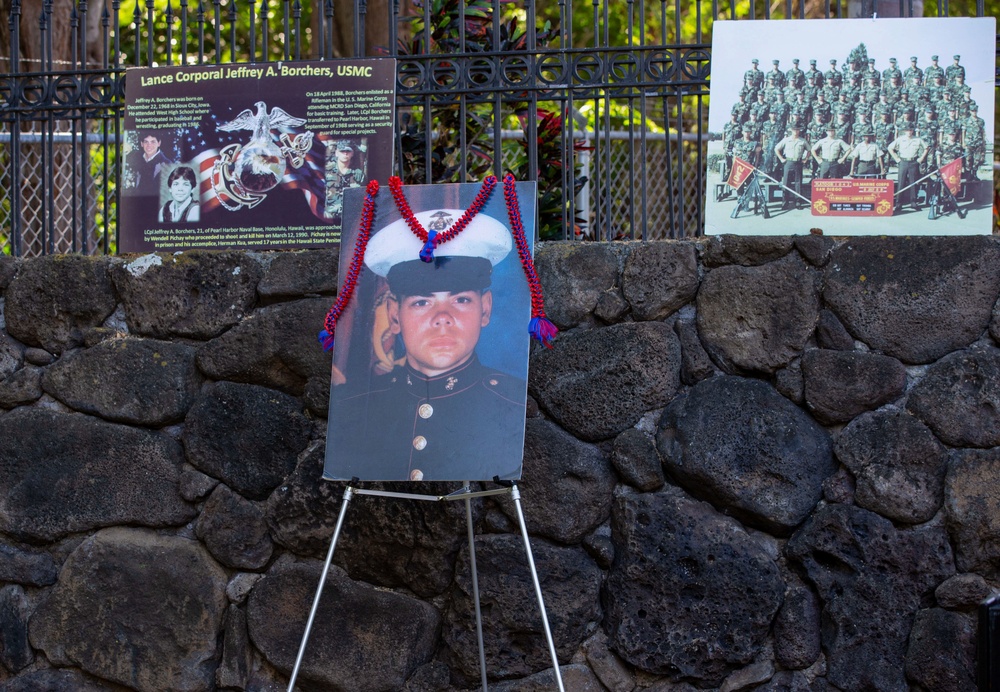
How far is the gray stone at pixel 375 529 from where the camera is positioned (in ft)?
11.5

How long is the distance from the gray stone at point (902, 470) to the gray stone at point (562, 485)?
0.84m

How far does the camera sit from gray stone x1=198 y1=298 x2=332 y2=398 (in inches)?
143

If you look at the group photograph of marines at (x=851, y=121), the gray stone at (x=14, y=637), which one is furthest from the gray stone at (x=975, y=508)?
the gray stone at (x=14, y=637)

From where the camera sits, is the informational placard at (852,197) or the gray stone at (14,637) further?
the gray stone at (14,637)

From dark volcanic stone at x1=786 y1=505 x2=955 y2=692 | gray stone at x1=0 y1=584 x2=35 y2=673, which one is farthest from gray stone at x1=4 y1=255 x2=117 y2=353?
dark volcanic stone at x1=786 y1=505 x2=955 y2=692

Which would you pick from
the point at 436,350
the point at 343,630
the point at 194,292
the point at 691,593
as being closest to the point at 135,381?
the point at 194,292

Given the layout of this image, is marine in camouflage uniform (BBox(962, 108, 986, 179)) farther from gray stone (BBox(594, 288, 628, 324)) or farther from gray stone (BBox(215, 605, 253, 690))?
gray stone (BBox(215, 605, 253, 690))

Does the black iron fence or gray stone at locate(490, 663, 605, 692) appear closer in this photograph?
gray stone at locate(490, 663, 605, 692)

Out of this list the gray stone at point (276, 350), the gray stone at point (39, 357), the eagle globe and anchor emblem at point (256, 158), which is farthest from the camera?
the gray stone at point (39, 357)

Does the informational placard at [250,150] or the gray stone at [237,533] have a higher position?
the informational placard at [250,150]

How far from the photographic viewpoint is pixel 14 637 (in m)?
3.79

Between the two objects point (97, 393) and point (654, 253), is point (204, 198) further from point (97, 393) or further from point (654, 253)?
point (654, 253)

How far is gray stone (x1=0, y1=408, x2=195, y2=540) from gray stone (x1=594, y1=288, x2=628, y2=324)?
5.19ft

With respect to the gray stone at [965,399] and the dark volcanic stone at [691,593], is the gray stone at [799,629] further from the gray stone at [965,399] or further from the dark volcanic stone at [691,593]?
the gray stone at [965,399]
